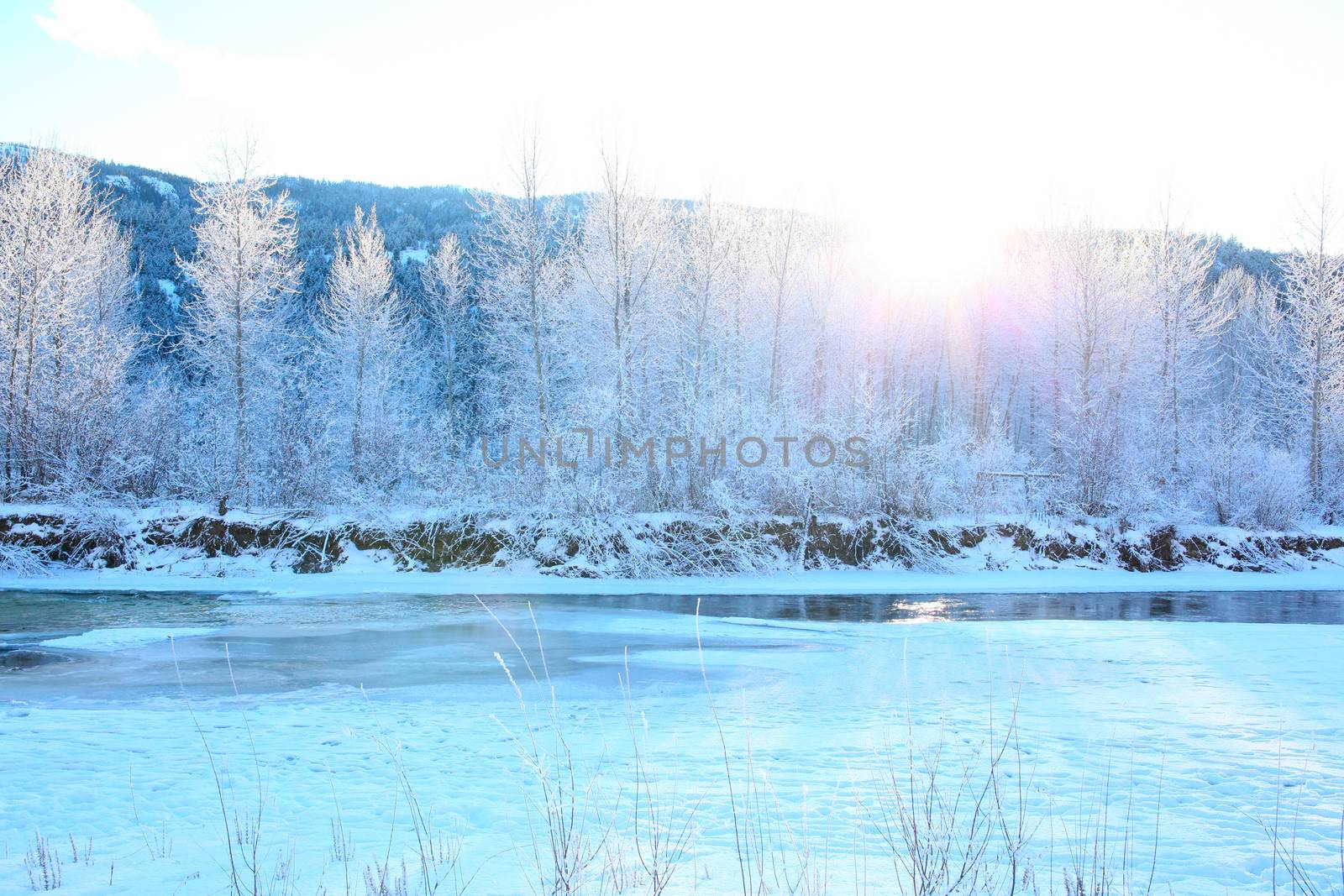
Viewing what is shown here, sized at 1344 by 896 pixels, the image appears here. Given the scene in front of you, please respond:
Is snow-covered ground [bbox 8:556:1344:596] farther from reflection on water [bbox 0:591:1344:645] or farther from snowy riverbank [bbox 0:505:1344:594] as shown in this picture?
reflection on water [bbox 0:591:1344:645]

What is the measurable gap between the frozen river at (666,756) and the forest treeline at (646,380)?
8.85 m

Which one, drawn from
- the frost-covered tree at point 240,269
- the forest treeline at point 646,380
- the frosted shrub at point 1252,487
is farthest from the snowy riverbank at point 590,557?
the frost-covered tree at point 240,269

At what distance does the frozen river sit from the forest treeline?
885cm

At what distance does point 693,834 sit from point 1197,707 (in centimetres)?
550

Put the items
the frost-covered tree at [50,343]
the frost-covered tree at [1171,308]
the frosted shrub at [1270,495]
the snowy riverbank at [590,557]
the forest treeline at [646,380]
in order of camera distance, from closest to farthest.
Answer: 1. the snowy riverbank at [590,557]
2. the frost-covered tree at [50,343]
3. the forest treeline at [646,380]
4. the frosted shrub at [1270,495]
5. the frost-covered tree at [1171,308]

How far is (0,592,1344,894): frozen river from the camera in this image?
13.5 feet

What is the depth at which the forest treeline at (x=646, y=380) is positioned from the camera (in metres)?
20.6

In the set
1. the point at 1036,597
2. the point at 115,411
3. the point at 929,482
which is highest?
the point at 115,411

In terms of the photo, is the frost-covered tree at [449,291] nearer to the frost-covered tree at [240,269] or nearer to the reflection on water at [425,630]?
the frost-covered tree at [240,269]

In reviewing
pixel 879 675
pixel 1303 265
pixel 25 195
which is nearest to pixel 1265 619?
pixel 879 675

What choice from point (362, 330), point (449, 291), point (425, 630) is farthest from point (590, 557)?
point (449, 291)

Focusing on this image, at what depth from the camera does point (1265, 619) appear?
46.2 feet

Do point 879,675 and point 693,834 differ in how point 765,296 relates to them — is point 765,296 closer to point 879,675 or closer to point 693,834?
point 879,675

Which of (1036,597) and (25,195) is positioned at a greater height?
(25,195)
